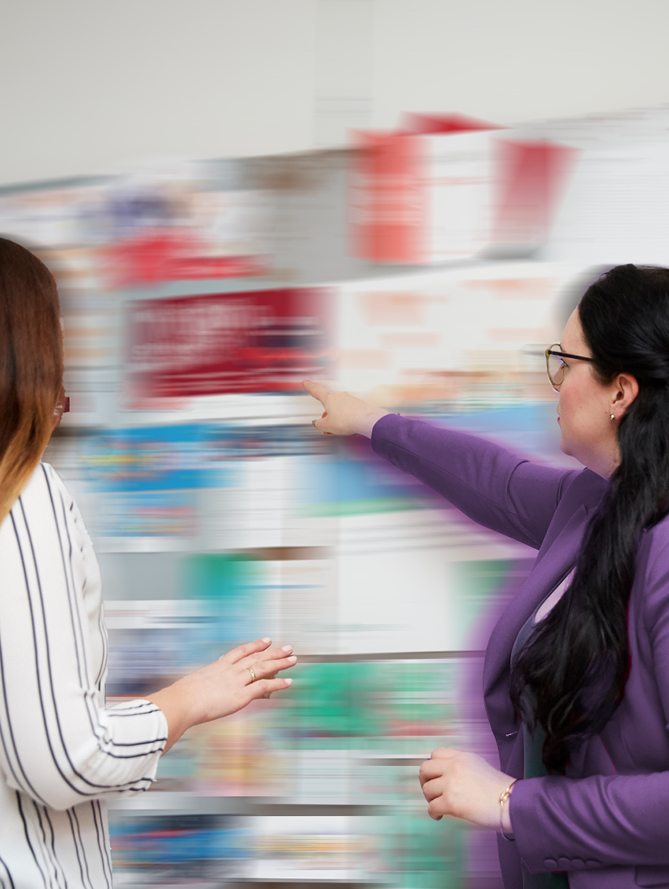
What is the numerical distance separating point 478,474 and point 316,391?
0.32 meters

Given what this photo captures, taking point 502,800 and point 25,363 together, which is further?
point 502,800

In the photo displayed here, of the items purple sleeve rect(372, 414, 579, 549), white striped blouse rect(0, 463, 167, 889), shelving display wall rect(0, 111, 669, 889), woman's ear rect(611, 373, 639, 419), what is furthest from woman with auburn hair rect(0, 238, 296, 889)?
woman's ear rect(611, 373, 639, 419)

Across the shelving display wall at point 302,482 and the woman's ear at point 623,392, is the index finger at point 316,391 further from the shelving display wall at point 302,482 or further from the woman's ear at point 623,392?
the woman's ear at point 623,392

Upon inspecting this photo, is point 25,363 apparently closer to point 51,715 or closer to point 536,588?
point 51,715

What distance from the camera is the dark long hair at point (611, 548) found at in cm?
89

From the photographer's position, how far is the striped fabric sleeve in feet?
2.43

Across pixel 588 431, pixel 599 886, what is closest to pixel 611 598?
pixel 588 431

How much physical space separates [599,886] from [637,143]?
116cm

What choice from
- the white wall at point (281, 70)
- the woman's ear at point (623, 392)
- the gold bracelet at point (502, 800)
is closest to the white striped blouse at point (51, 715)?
the gold bracelet at point (502, 800)

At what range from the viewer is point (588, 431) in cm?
98

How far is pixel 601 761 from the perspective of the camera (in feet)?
2.97

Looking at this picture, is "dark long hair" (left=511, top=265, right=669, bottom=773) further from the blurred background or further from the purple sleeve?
the blurred background

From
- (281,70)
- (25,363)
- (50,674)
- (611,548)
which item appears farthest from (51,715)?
(281,70)

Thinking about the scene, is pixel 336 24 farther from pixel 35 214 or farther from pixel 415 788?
pixel 415 788
